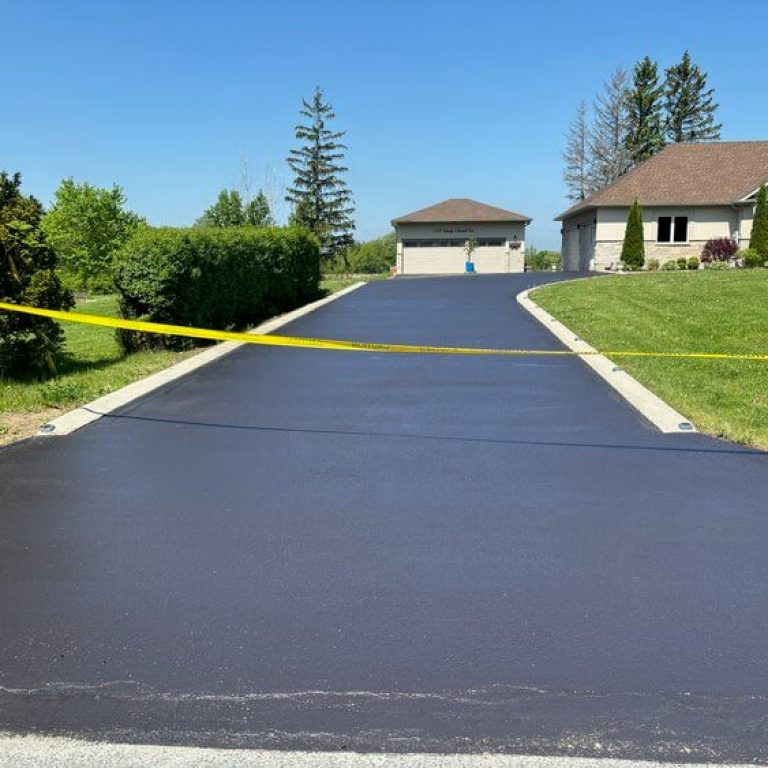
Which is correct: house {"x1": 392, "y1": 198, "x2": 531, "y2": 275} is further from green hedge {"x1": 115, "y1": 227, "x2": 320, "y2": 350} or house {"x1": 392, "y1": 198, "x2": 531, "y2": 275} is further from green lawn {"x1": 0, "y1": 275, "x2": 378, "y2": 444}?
green lawn {"x1": 0, "y1": 275, "x2": 378, "y2": 444}

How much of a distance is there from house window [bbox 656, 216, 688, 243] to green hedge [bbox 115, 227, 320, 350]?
93.5 feet

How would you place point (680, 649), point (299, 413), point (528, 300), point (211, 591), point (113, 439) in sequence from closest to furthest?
point (680, 649), point (211, 591), point (113, 439), point (299, 413), point (528, 300)

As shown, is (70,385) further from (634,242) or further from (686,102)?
(686,102)

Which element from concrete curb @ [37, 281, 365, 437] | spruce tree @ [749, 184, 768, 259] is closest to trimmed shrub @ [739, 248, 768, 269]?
spruce tree @ [749, 184, 768, 259]

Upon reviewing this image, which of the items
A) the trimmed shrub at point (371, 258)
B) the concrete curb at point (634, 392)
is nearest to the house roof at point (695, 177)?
the trimmed shrub at point (371, 258)

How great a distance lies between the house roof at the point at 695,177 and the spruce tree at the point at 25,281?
36.2 m

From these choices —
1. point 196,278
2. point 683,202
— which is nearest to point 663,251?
point 683,202

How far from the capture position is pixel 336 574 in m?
4.42

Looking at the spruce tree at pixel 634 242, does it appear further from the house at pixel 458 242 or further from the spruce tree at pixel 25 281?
the spruce tree at pixel 25 281

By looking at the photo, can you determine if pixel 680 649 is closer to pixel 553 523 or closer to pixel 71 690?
pixel 553 523

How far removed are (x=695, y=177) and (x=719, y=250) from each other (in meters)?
5.16

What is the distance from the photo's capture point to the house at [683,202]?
41406mm

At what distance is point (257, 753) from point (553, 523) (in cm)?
268

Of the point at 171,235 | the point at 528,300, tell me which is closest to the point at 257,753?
the point at 171,235
